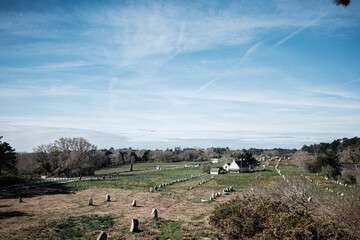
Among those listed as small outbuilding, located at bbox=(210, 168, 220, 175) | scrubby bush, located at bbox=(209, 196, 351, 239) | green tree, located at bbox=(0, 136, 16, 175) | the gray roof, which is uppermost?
green tree, located at bbox=(0, 136, 16, 175)

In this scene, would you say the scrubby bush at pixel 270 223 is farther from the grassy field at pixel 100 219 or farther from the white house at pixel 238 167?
the white house at pixel 238 167

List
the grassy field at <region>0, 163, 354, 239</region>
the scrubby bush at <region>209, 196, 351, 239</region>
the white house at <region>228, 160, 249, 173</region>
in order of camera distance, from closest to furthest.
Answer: the scrubby bush at <region>209, 196, 351, 239</region>, the grassy field at <region>0, 163, 354, 239</region>, the white house at <region>228, 160, 249, 173</region>

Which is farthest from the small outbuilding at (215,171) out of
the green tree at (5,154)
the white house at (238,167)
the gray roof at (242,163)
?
the green tree at (5,154)

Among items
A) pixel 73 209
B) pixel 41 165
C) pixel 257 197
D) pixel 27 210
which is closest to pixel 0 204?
pixel 27 210

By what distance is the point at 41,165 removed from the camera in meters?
70.1

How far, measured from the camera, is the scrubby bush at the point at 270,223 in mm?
9148

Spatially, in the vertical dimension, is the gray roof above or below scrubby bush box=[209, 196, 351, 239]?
below

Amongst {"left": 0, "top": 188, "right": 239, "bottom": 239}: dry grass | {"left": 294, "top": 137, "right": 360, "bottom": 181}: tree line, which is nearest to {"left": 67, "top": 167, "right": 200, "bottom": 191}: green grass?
{"left": 0, "top": 188, "right": 239, "bottom": 239}: dry grass

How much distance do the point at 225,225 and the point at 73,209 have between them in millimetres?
18578

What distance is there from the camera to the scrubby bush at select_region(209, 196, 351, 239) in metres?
9.15

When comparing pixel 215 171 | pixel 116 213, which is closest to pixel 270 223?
pixel 116 213

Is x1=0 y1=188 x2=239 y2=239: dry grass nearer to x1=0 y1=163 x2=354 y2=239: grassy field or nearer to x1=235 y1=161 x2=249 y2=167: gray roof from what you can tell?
x1=0 y1=163 x2=354 y2=239: grassy field

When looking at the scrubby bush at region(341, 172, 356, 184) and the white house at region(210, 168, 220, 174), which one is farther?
the white house at region(210, 168, 220, 174)

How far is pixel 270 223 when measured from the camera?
10.4m
